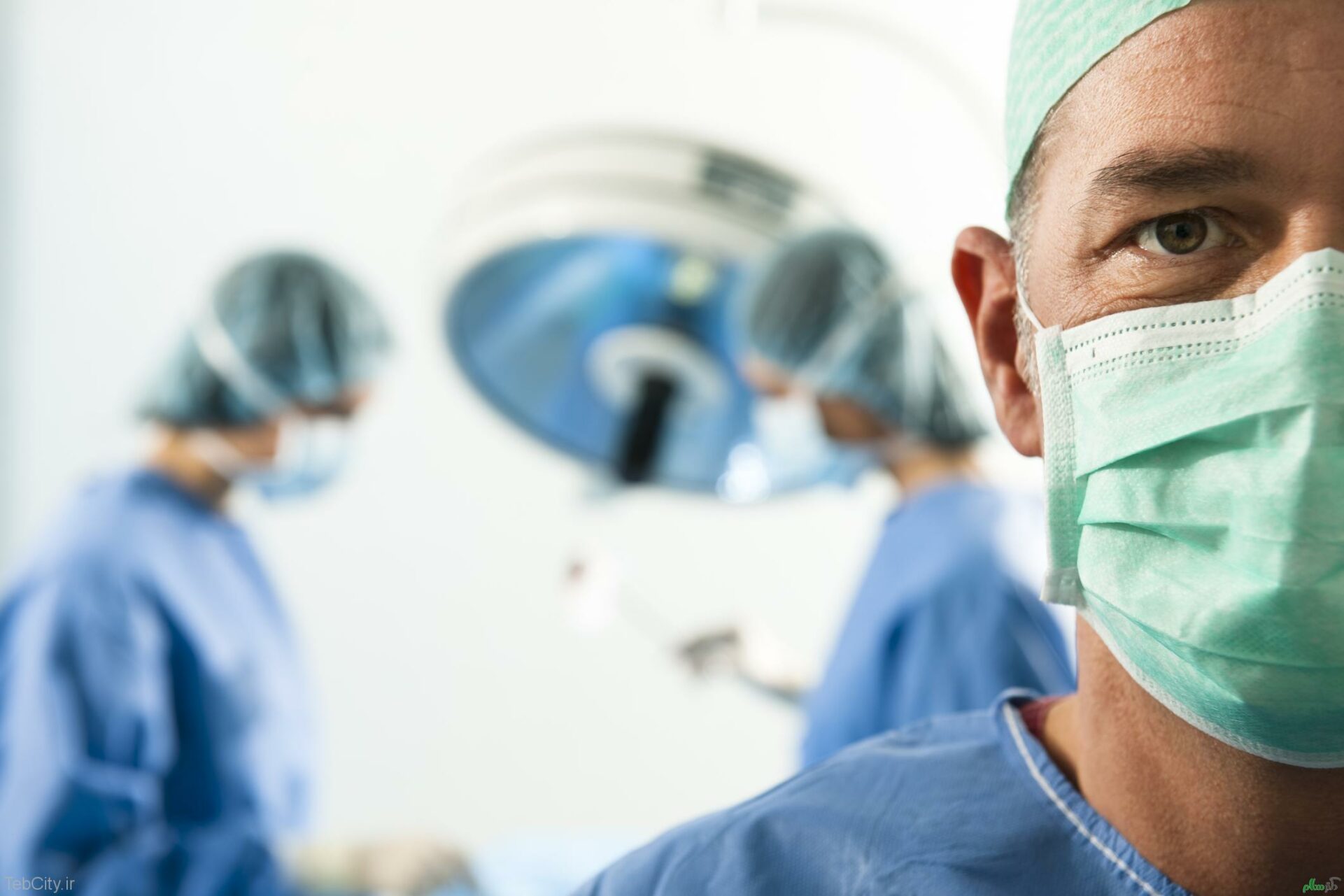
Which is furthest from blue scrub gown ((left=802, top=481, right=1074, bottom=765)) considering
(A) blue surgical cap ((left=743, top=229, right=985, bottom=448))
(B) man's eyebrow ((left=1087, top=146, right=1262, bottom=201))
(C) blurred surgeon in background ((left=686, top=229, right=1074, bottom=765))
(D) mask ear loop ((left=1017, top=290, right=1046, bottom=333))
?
(B) man's eyebrow ((left=1087, top=146, right=1262, bottom=201))

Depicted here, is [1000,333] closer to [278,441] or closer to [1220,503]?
[1220,503]

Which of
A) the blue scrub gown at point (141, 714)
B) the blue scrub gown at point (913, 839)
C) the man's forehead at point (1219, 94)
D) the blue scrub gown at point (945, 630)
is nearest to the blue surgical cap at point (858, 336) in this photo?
the blue scrub gown at point (945, 630)

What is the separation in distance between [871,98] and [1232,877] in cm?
230

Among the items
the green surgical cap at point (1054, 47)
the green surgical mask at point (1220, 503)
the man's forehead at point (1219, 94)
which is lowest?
the green surgical mask at point (1220, 503)

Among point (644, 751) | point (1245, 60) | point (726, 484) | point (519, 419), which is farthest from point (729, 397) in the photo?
point (1245, 60)

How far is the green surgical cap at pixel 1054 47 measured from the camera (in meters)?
0.77

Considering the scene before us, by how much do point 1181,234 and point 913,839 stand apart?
424 millimetres

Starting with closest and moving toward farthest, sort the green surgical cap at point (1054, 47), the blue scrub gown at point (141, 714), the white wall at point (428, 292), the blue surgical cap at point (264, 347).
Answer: the green surgical cap at point (1054, 47) < the blue scrub gown at point (141, 714) < the blue surgical cap at point (264, 347) < the white wall at point (428, 292)

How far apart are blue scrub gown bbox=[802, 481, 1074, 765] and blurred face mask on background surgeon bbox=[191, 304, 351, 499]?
1.11 metres

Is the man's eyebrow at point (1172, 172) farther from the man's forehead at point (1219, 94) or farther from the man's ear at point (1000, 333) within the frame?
the man's ear at point (1000, 333)

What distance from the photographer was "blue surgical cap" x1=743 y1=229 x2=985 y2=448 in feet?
6.79

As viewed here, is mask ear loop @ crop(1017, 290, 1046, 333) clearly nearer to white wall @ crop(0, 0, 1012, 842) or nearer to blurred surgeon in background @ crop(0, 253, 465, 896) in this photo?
blurred surgeon in background @ crop(0, 253, 465, 896)

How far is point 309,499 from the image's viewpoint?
2830 mm

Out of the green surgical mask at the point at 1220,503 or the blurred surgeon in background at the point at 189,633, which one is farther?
the blurred surgeon in background at the point at 189,633
